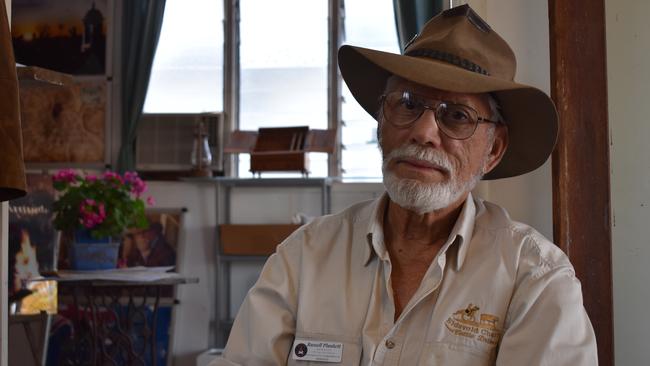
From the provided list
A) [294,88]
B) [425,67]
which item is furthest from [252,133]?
[425,67]

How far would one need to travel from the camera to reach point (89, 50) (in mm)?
5711

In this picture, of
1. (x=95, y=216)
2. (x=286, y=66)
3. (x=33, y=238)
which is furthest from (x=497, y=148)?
(x=286, y=66)

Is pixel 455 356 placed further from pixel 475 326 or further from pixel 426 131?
pixel 426 131

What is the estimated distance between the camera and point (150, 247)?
534cm

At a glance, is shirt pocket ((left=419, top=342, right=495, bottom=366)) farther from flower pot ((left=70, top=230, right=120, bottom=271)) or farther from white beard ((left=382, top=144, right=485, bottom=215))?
flower pot ((left=70, top=230, right=120, bottom=271))

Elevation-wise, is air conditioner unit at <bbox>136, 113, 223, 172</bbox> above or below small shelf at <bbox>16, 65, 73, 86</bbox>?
above

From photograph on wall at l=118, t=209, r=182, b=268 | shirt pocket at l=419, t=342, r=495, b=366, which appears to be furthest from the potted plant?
shirt pocket at l=419, t=342, r=495, b=366

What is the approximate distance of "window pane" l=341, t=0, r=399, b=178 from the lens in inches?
215

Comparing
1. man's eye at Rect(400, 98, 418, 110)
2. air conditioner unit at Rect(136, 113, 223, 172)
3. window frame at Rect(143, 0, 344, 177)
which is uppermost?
window frame at Rect(143, 0, 344, 177)

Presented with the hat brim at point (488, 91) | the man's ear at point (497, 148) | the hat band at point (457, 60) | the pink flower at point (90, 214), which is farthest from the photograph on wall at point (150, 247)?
the hat band at point (457, 60)

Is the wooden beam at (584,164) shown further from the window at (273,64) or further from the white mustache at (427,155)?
the window at (273,64)

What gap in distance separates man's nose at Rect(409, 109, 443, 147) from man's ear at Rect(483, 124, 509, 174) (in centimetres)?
18

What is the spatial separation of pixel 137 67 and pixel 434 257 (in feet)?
13.9

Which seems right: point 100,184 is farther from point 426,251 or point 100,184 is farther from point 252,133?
point 426,251
